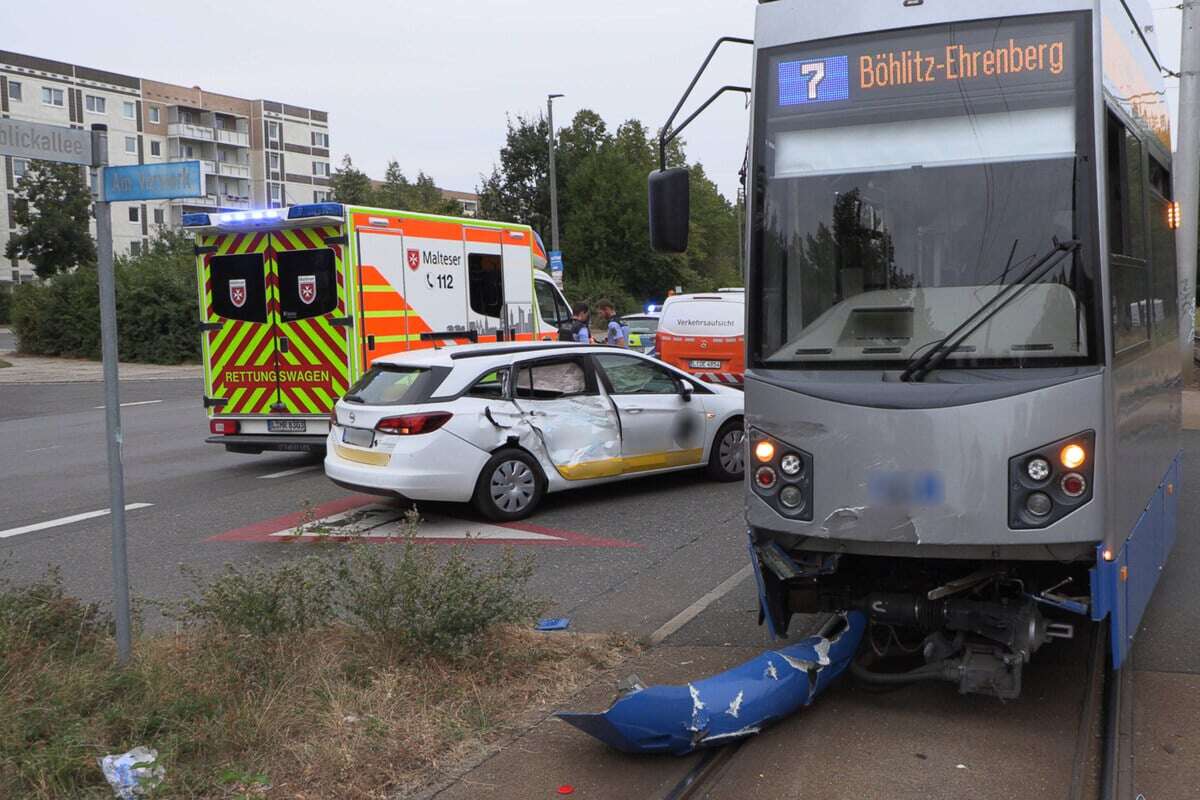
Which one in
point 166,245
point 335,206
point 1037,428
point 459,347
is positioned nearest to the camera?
point 1037,428

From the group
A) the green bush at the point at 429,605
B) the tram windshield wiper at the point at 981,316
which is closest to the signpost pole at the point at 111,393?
the green bush at the point at 429,605

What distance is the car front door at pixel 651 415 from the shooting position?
441 inches

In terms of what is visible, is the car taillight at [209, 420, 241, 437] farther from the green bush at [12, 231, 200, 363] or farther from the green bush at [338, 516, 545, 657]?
the green bush at [12, 231, 200, 363]

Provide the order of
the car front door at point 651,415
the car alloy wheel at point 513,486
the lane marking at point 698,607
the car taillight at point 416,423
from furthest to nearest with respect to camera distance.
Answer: the car front door at point 651,415
the car alloy wheel at point 513,486
the car taillight at point 416,423
the lane marking at point 698,607

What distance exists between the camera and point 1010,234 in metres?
5.05

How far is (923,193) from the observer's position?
5.22 meters

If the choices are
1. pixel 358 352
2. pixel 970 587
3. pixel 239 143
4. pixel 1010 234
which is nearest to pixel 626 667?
pixel 970 587

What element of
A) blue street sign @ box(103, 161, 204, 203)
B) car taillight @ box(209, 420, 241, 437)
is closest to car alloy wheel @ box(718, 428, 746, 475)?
car taillight @ box(209, 420, 241, 437)

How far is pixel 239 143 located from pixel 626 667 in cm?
10106

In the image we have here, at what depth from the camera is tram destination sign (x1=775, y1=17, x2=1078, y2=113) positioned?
5059 mm

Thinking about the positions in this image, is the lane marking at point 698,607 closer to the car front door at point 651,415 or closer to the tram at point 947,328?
the tram at point 947,328

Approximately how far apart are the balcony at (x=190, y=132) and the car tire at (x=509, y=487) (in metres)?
91.6

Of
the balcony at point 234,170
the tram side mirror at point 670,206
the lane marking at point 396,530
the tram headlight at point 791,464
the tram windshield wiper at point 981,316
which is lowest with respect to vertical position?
the lane marking at point 396,530

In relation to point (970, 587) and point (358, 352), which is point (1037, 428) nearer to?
point (970, 587)
